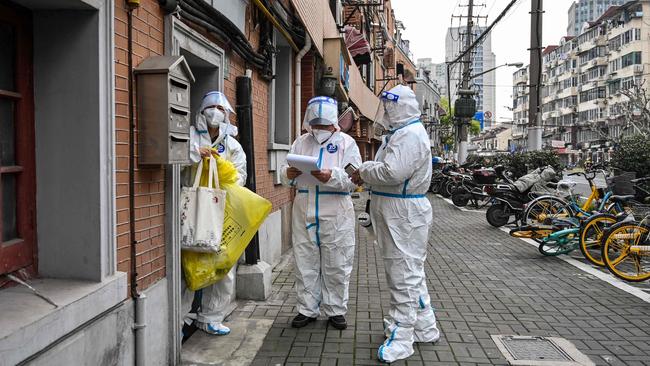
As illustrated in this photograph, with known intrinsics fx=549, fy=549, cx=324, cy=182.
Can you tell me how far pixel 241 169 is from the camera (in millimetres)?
4738

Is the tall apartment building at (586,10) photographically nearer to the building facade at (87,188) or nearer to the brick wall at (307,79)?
the brick wall at (307,79)

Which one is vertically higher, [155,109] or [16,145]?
[155,109]

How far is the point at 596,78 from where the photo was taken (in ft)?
228

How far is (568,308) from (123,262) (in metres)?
4.28

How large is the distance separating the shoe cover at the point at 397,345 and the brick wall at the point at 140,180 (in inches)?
65.9

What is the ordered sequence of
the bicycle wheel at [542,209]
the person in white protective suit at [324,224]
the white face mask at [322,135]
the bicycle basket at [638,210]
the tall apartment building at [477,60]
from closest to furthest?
the person in white protective suit at [324,224] < the white face mask at [322,135] < the bicycle basket at [638,210] < the bicycle wheel at [542,209] < the tall apartment building at [477,60]

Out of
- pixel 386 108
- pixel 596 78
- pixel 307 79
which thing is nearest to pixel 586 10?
pixel 596 78

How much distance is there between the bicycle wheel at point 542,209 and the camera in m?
8.77

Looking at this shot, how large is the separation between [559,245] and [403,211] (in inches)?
187

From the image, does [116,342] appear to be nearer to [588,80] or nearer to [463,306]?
[463,306]

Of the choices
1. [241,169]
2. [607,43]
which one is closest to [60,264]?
[241,169]

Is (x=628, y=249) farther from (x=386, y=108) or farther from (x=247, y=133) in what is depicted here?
(x=247, y=133)

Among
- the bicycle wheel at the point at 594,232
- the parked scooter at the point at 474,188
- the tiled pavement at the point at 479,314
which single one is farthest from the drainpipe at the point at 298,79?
the parked scooter at the point at 474,188

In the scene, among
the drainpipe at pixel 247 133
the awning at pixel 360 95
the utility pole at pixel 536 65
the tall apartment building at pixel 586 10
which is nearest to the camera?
the drainpipe at pixel 247 133
